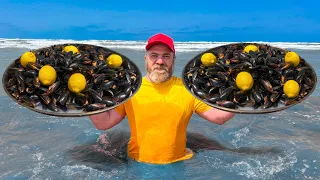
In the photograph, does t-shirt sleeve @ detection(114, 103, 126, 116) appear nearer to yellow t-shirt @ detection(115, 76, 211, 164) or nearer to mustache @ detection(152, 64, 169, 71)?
yellow t-shirt @ detection(115, 76, 211, 164)

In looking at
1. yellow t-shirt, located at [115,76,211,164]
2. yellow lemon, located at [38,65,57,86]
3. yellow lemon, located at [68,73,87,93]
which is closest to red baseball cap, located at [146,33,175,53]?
yellow t-shirt, located at [115,76,211,164]

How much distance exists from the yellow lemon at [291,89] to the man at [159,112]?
3.30ft

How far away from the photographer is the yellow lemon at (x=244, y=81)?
402cm

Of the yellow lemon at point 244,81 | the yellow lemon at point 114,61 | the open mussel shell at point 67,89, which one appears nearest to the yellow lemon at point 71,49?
the open mussel shell at point 67,89

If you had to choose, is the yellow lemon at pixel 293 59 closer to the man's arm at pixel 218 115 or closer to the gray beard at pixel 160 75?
the man's arm at pixel 218 115

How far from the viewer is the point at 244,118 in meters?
9.70

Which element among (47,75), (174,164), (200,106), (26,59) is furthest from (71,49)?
(174,164)

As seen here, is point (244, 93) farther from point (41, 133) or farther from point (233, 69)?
point (41, 133)

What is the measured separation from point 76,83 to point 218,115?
2.23 metres

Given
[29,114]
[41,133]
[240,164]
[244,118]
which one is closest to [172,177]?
[240,164]

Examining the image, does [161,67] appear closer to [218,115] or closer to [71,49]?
[218,115]

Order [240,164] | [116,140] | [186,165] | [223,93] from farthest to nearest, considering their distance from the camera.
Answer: [116,140], [240,164], [186,165], [223,93]

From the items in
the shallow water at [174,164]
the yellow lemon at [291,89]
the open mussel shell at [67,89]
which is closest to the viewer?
the open mussel shell at [67,89]

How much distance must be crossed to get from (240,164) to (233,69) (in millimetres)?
2611
